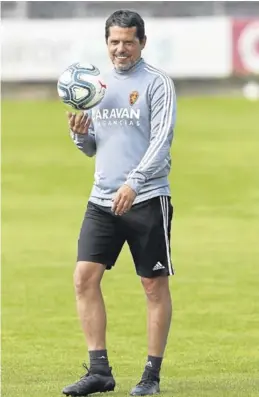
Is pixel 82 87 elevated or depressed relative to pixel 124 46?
depressed

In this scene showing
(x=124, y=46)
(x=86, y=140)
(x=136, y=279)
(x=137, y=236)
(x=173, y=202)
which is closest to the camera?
(x=124, y=46)

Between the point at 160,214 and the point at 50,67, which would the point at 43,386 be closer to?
the point at 160,214

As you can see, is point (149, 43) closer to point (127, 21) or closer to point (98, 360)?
point (127, 21)

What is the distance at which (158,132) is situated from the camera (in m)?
7.74

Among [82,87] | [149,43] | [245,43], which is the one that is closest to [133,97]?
[82,87]

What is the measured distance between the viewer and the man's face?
7785 millimetres

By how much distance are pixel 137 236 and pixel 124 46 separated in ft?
3.53

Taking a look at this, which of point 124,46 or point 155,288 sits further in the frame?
point 155,288

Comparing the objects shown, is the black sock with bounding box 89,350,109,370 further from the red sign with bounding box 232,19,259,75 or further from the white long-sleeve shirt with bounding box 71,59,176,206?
the red sign with bounding box 232,19,259,75

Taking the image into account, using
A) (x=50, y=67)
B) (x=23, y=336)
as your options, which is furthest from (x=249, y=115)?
(x=23, y=336)

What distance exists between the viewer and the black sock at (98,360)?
26.0 ft

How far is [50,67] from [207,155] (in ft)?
52.7

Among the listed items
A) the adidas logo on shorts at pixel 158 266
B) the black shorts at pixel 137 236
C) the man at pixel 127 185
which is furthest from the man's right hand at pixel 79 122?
the adidas logo on shorts at pixel 158 266

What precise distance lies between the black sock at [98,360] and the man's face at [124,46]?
1625 mm
